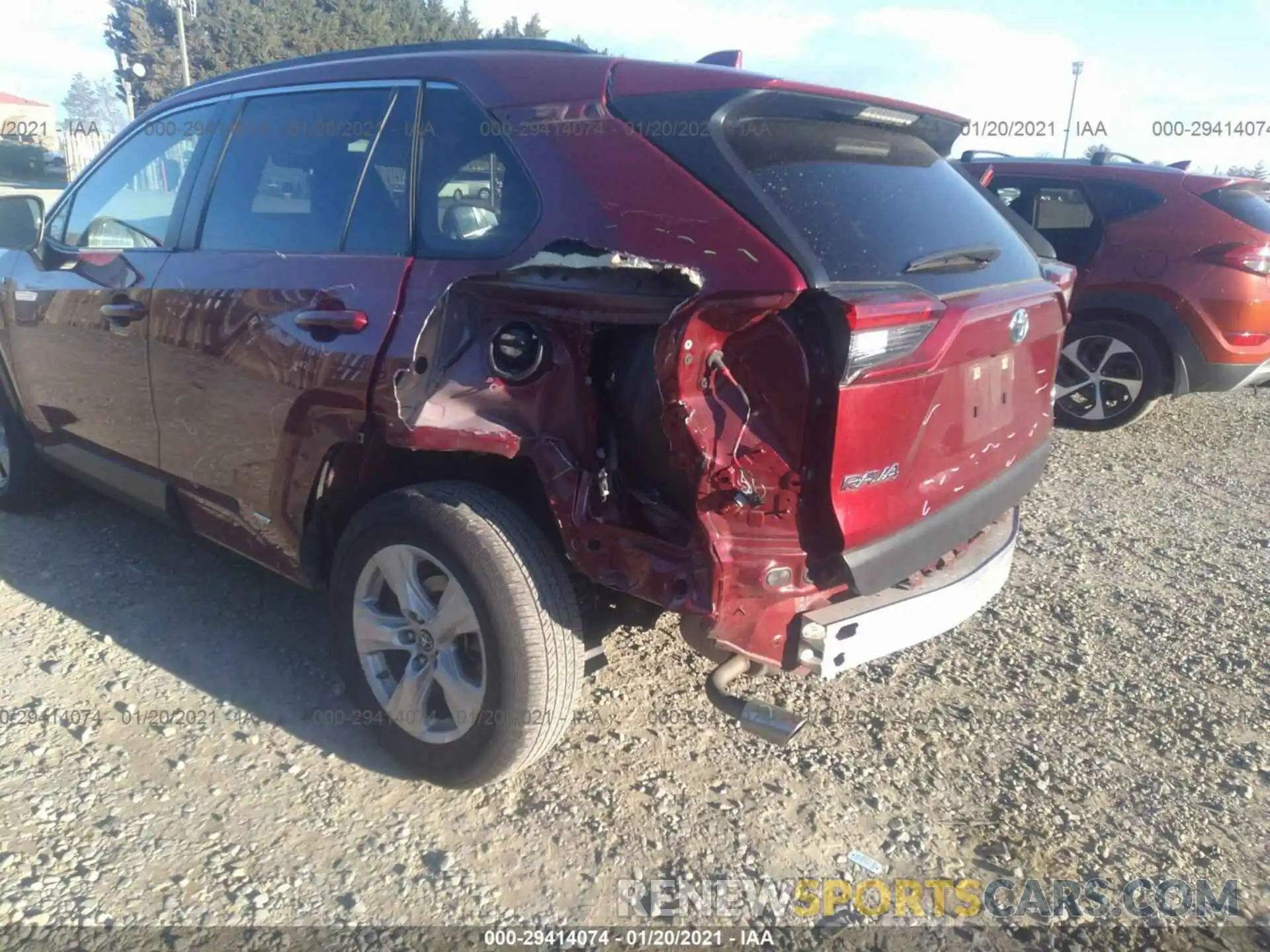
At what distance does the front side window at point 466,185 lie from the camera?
2436mm

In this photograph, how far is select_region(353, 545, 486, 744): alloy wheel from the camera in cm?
257

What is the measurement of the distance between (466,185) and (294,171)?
82cm

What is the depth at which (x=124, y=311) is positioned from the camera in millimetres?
3391

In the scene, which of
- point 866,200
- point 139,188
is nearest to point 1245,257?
point 866,200

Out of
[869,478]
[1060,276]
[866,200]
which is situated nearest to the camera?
[869,478]

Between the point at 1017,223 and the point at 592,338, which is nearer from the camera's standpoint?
the point at 592,338

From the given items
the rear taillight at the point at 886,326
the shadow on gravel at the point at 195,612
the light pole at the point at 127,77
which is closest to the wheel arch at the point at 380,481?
the shadow on gravel at the point at 195,612

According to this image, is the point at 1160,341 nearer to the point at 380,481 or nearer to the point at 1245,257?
the point at 1245,257

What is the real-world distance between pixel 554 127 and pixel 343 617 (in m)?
1.53

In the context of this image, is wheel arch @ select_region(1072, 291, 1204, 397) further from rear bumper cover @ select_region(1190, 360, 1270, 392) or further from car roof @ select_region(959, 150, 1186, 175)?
car roof @ select_region(959, 150, 1186, 175)

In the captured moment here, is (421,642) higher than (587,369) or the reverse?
the reverse

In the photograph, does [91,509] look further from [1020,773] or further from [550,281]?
[1020,773]

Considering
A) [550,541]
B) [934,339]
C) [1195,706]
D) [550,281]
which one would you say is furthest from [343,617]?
[1195,706]

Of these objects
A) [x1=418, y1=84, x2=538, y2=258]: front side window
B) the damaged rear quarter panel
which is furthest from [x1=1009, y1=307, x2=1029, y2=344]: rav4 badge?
[x1=418, y1=84, x2=538, y2=258]: front side window
